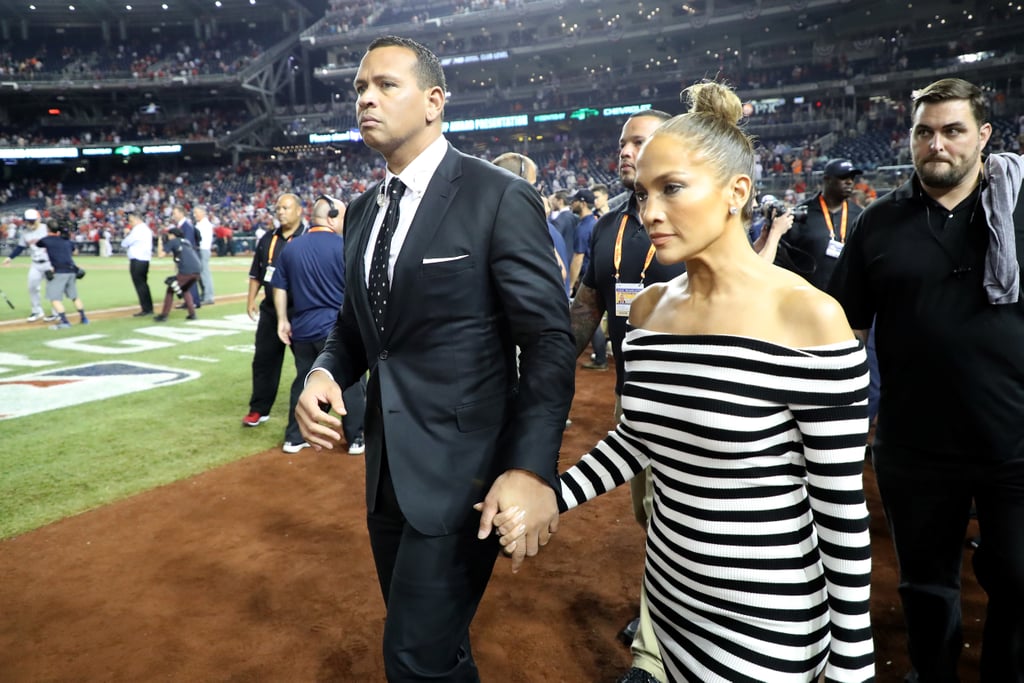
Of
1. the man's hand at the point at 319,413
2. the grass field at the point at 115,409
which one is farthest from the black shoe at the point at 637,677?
the grass field at the point at 115,409

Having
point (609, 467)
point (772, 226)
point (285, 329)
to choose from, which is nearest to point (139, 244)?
point (285, 329)

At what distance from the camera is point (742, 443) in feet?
4.76

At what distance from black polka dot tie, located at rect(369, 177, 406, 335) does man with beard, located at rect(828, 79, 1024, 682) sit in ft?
6.36

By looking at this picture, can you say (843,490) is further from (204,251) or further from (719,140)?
(204,251)

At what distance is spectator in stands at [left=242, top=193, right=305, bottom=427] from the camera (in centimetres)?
666

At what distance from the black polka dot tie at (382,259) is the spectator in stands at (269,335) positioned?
4.86 metres

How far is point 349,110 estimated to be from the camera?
5038 centimetres

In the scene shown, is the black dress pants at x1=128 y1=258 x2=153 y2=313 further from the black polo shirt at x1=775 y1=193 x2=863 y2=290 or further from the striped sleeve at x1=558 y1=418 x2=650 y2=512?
the striped sleeve at x1=558 y1=418 x2=650 y2=512

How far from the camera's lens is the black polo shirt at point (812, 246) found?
5.48 metres

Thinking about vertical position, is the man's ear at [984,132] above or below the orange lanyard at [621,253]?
above

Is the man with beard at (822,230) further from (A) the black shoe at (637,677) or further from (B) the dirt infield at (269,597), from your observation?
(A) the black shoe at (637,677)

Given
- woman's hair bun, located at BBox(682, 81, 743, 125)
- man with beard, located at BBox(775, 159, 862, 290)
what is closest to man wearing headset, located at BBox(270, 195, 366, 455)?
man with beard, located at BBox(775, 159, 862, 290)

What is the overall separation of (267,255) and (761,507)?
6635 mm

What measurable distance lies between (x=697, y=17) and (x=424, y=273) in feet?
143
